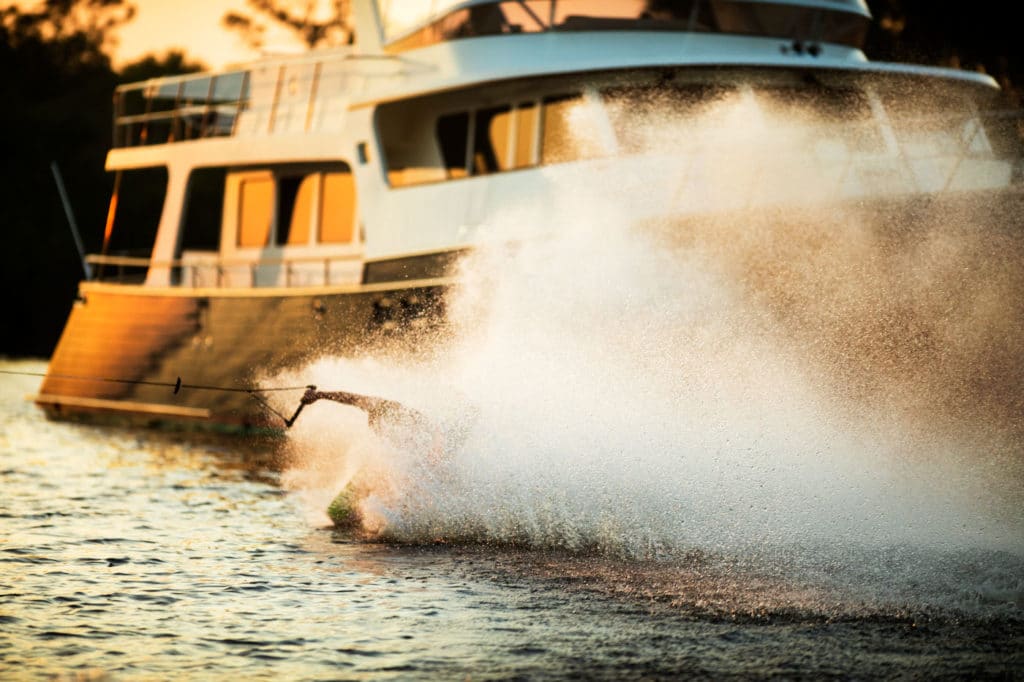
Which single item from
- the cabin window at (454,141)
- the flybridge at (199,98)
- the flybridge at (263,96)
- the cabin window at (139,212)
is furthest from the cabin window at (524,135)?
the cabin window at (139,212)

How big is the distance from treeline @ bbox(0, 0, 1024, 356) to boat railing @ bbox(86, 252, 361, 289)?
20.9 metres

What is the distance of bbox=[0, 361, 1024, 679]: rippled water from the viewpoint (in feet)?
31.2

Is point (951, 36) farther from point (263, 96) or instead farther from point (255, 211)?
point (255, 211)

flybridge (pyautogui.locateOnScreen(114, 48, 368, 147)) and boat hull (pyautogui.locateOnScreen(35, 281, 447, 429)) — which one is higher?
flybridge (pyautogui.locateOnScreen(114, 48, 368, 147))

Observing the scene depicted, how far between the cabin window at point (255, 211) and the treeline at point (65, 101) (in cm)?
2037

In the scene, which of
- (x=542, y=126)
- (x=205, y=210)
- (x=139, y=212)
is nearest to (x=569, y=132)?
(x=542, y=126)

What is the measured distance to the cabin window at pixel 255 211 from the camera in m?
25.0

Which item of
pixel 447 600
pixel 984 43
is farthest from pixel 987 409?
pixel 984 43

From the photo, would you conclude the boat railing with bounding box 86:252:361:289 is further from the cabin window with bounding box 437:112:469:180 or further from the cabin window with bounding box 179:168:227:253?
the cabin window with bounding box 179:168:227:253

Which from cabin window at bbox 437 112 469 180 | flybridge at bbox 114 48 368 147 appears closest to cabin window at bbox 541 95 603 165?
cabin window at bbox 437 112 469 180

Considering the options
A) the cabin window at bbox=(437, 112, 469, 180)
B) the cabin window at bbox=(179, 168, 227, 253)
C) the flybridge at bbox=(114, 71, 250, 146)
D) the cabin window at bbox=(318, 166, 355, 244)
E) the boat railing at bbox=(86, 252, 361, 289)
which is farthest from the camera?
the cabin window at bbox=(179, 168, 227, 253)

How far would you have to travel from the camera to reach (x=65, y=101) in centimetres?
7575

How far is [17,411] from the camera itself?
2830cm

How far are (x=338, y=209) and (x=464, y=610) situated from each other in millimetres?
13523
